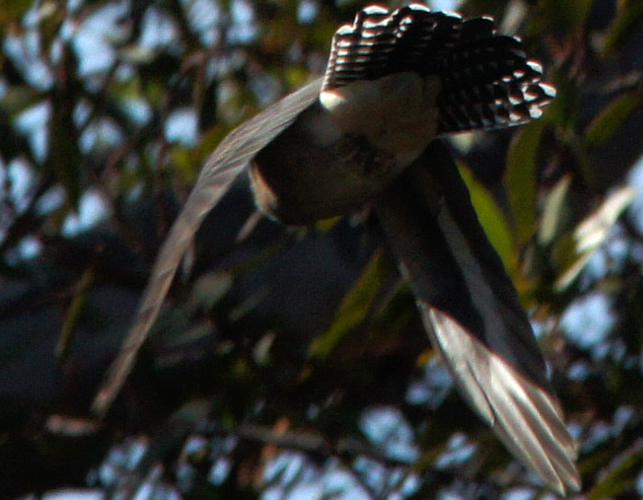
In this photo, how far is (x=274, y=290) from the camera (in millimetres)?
3299

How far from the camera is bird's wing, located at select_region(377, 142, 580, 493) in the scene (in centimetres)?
242

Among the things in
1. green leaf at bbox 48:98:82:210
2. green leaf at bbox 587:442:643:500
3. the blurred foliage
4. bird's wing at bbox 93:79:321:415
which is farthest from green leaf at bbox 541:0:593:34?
green leaf at bbox 48:98:82:210

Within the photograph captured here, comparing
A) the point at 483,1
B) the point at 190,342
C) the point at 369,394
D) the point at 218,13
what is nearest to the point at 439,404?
the point at 369,394

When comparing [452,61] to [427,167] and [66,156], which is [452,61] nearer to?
[427,167]

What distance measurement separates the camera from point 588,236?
9.48ft

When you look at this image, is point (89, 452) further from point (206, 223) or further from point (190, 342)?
point (206, 223)

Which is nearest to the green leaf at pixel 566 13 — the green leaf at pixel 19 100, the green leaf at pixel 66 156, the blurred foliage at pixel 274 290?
the blurred foliage at pixel 274 290

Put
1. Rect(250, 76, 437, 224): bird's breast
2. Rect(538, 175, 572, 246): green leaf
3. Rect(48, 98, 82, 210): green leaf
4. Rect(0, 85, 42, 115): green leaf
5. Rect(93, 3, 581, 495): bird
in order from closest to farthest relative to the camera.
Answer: Rect(93, 3, 581, 495): bird < Rect(250, 76, 437, 224): bird's breast < Rect(538, 175, 572, 246): green leaf < Rect(48, 98, 82, 210): green leaf < Rect(0, 85, 42, 115): green leaf

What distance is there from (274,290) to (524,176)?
61cm

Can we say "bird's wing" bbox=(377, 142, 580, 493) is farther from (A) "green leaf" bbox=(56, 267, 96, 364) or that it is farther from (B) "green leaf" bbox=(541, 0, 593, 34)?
(A) "green leaf" bbox=(56, 267, 96, 364)

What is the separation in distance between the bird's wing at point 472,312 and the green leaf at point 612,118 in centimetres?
32

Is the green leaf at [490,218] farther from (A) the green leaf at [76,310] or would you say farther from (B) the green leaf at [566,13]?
(A) the green leaf at [76,310]

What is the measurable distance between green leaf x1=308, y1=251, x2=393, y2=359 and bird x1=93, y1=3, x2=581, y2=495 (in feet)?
0.21

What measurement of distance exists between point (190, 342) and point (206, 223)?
33 centimetres
